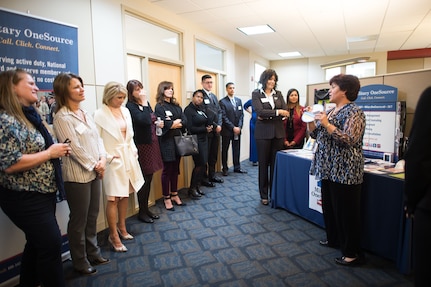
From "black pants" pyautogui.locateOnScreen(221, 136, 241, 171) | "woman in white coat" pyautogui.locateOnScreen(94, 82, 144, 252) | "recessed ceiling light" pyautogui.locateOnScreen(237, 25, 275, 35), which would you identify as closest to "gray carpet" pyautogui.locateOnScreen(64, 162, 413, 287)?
"woman in white coat" pyautogui.locateOnScreen(94, 82, 144, 252)

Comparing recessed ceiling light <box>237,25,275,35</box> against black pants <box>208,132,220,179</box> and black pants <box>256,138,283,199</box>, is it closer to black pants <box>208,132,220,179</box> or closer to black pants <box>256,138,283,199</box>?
black pants <box>208,132,220,179</box>

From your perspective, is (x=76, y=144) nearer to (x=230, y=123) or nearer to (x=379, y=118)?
(x=379, y=118)

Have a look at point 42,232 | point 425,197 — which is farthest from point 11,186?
point 425,197

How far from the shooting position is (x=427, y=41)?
21.8ft

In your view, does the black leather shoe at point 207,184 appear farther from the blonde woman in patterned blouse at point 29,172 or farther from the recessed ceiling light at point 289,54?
the recessed ceiling light at point 289,54

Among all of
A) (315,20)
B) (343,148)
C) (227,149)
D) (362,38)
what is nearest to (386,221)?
(343,148)

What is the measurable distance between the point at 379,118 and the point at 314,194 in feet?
3.18

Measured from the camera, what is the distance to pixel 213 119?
429 centimetres

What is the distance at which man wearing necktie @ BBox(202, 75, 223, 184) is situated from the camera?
14.0ft

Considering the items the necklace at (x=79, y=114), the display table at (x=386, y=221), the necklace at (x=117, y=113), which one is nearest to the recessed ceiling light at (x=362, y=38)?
the display table at (x=386, y=221)

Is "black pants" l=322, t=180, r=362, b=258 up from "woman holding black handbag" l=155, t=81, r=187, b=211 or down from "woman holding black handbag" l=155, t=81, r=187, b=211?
down

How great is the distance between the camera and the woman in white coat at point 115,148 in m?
2.36

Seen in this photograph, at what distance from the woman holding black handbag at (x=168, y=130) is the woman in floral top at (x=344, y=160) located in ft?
5.52

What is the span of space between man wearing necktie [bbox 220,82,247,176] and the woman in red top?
48.4 inches
